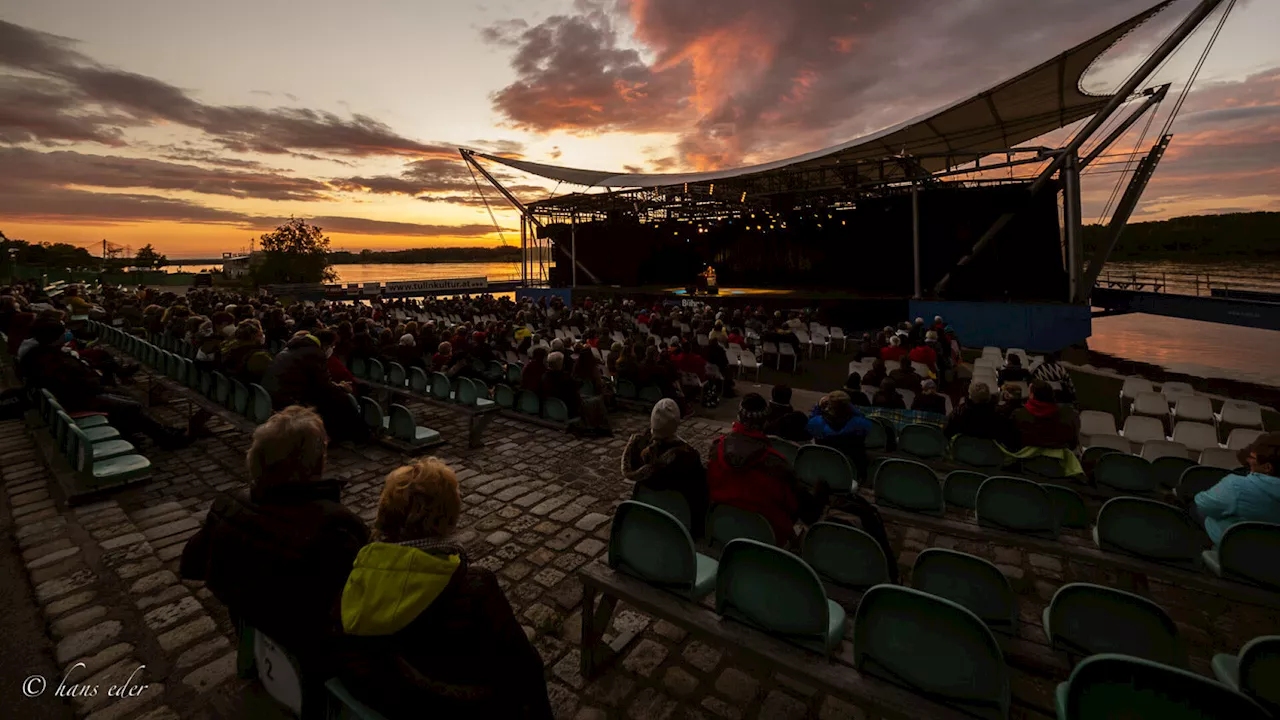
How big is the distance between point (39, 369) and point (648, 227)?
1065 inches

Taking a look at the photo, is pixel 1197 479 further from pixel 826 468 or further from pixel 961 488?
pixel 826 468

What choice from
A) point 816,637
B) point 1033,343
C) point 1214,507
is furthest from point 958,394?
point 816,637

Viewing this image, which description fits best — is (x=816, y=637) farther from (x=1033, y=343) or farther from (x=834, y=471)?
(x=1033, y=343)

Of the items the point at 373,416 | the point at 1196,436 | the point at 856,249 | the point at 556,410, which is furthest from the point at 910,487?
the point at 856,249

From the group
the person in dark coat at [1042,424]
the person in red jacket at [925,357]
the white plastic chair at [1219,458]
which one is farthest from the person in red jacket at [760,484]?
the person in red jacket at [925,357]

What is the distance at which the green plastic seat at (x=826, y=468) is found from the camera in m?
3.99

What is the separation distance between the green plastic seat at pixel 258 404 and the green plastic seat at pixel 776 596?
532cm

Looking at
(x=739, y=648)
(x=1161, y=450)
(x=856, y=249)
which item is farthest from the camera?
(x=856, y=249)

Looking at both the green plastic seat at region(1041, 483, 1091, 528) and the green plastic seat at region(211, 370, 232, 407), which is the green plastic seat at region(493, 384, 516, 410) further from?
the green plastic seat at region(1041, 483, 1091, 528)

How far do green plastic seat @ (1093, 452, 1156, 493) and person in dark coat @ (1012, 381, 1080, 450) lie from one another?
320mm

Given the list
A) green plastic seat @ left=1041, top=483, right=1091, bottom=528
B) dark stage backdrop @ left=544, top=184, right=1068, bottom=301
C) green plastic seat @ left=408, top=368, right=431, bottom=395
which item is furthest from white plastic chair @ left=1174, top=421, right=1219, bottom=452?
dark stage backdrop @ left=544, top=184, right=1068, bottom=301

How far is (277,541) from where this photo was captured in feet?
6.19

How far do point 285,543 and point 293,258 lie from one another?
59.9m

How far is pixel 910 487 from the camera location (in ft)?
12.1
